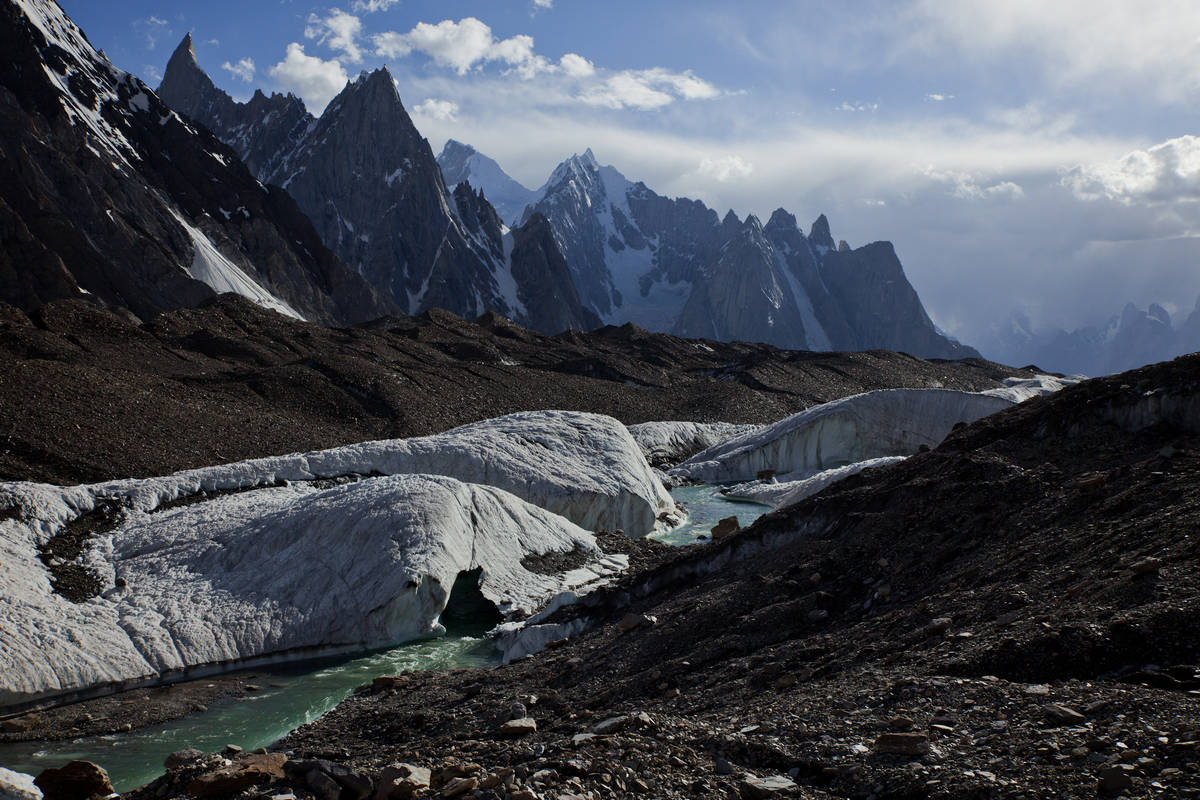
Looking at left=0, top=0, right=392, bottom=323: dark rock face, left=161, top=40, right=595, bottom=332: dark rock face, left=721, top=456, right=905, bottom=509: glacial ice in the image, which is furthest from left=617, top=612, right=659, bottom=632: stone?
left=161, top=40, right=595, bottom=332: dark rock face

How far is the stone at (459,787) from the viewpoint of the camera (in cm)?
620

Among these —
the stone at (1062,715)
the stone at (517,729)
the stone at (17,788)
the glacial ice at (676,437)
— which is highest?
the glacial ice at (676,437)

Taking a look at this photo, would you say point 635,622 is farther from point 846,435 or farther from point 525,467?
point 846,435

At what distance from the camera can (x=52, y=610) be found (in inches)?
578

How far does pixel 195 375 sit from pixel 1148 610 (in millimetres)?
45202

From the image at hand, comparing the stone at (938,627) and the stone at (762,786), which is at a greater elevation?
the stone at (938,627)

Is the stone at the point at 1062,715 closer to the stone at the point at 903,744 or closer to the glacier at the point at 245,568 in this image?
the stone at the point at 903,744

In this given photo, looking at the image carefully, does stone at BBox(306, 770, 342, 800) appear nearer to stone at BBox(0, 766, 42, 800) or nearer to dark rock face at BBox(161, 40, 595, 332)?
stone at BBox(0, 766, 42, 800)

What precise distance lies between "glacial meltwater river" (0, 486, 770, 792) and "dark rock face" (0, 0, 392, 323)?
66.9m

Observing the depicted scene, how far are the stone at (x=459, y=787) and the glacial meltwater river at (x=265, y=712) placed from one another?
630 cm

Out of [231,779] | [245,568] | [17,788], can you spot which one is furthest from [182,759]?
[245,568]

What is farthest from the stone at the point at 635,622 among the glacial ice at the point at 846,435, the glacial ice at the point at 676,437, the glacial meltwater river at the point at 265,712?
the glacial ice at the point at 676,437

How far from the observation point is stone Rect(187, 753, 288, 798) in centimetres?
697

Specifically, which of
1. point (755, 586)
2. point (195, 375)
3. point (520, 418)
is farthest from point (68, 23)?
point (755, 586)
